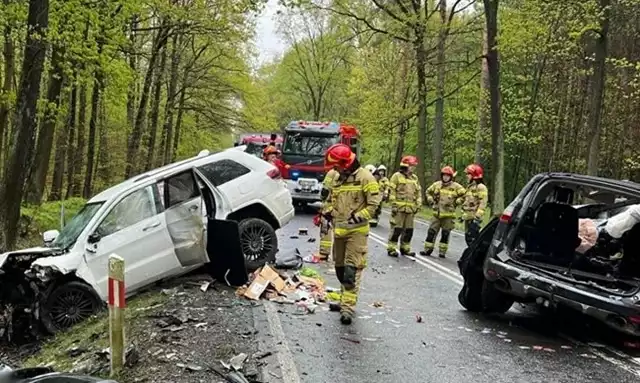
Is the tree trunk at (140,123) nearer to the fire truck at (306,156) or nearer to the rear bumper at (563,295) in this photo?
the fire truck at (306,156)

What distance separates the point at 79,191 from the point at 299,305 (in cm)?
2071

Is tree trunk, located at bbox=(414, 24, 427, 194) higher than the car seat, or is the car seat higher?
tree trunk, located at bbox=(414, 24, 427, 194)

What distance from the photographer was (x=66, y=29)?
13844 mm

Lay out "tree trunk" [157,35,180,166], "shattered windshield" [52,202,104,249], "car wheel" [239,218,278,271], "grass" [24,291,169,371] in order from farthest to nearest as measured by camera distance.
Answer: "tree trunk" [157,35,180,166] → "car wheel" [239,218,278,271] → "shattered windshield" [52,202,104,249] → "grass" [24,291,169,371]

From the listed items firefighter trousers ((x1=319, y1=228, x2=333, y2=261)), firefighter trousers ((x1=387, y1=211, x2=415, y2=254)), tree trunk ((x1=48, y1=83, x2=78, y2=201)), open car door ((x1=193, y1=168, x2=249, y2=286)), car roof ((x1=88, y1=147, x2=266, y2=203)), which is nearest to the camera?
open car door ((x1=193, y1=168, x2=249, y2=286))

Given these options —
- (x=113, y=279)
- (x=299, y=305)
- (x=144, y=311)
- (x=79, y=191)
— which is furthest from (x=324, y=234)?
(x=79, y=191)

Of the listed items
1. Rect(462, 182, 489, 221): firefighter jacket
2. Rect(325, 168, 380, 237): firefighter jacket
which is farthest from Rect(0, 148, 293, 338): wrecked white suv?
Rect(462, 182, 489, 221): firefighter jacket

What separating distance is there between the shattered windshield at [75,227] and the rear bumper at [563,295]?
16.2 ft

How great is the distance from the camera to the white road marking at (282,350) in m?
4.96

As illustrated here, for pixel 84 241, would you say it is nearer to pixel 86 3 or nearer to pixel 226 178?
pixel 226 178

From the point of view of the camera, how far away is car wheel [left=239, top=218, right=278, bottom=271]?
9.13 metres

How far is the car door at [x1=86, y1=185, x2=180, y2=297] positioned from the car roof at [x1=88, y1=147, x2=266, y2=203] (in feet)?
0.61

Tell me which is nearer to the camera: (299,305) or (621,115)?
(299,305)

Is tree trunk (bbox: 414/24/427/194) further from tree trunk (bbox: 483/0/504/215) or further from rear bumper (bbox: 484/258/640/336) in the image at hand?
rear bumper (bbox: 484/258/640/336)
